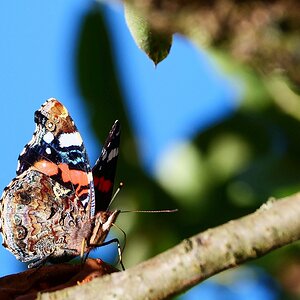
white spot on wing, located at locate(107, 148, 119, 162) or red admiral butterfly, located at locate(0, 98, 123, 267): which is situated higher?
white spot on wing, located at locate(107, 148, 119, 162)

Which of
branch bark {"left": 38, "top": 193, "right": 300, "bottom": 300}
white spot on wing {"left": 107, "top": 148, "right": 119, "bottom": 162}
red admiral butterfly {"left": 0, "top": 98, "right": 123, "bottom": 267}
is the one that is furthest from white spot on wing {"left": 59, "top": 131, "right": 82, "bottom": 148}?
branch bark {"left": 38, "top": 193, "right": 300, "bottom": 300}

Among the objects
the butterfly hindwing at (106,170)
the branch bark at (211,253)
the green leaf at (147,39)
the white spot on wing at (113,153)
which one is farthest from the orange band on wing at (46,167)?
the branch bark at (211,253)

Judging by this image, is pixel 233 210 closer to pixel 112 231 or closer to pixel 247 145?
pixel 247 145

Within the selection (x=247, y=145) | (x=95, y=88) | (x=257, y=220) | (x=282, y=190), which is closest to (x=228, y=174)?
(x=247, y=145)

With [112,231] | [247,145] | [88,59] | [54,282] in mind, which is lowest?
[112,231]

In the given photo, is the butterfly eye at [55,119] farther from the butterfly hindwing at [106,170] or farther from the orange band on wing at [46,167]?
the butterfly hindwing at [106,170]

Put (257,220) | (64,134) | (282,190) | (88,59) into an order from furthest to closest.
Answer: (64,134) → (88,59) → (282,190) → (257,220)

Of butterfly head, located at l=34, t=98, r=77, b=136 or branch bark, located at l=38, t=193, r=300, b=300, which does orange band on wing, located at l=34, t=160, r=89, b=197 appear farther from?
branch bark, located at l=38, t=193, r=300, b=300
